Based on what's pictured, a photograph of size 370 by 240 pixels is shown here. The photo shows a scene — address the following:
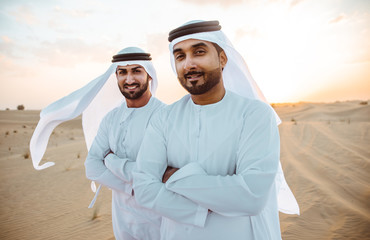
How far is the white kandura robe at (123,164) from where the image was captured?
2246 mm

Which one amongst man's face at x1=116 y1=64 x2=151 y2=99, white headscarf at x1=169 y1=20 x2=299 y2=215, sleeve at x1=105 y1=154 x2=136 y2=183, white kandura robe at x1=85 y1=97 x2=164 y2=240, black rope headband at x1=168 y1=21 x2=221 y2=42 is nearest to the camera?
black rope headband at x1=168 y1=21 x2=221 y2=42

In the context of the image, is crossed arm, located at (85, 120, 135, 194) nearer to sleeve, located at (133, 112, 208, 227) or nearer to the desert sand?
sleeve, located at (133, 112, 208, 227)

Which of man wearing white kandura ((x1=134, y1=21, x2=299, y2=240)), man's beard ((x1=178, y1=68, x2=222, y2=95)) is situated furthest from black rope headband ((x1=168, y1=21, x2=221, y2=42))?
man's beard ((x1=178, y1=68, x2=222, y2=95))

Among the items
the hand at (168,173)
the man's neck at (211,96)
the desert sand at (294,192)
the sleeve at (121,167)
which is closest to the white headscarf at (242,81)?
the man's neck at (211,96)

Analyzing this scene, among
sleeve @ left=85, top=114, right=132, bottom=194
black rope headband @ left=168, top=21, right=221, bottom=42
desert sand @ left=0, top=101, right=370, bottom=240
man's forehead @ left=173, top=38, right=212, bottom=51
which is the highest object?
black rope headband @ left=168, top=21, right=221, bottom=42

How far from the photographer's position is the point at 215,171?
1.62 m

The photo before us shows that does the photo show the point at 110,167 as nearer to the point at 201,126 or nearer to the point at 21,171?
the point at 201,126

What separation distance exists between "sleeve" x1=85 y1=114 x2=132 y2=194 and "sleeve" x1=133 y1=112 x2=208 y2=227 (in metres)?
0.63

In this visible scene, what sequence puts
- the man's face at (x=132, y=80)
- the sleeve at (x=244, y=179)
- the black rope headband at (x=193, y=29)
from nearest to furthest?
the sleeve at (x=244, y=179), the black rope headband at (x=193, y=29), the man's face at (x=132, y=80)

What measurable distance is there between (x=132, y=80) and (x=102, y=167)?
3.23 feet

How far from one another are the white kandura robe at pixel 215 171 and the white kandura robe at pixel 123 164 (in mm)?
552

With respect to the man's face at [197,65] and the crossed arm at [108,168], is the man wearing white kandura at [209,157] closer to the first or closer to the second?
the man's face at [197,65]

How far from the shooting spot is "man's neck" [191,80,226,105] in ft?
5.94

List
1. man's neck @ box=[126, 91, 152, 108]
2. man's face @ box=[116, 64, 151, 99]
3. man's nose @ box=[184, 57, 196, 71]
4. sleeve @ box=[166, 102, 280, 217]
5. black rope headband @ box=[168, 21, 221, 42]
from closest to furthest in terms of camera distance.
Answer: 1. sleeve @ box=[166, 102, 280, 217]
2. man's nose @ box=[184, 57, 196, 71]
3. black rope headband @ box=[168, 21, 221, 42]
4. man's face @ box=[116, 64, 151, 99]
5. man's neck @ box=[126, 91, 152, 108]
